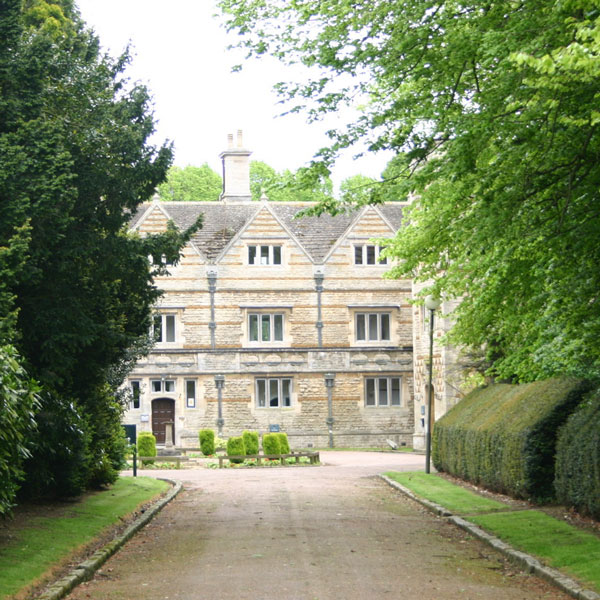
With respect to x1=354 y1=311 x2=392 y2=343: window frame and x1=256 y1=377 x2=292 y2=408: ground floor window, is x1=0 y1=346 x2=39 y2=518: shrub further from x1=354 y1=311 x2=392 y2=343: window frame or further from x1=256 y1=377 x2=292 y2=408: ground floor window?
x1=354 y1=311 x2=392 y2=343: window frame

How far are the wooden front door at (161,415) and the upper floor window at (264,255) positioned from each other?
7474 millimetres

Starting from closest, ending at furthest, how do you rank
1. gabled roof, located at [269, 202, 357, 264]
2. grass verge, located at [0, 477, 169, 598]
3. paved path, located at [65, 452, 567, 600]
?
paved path, located at [65, 452, 567, 600], grass verge, located at [0, 477, 169, 598], gabled roof, located at [269, 202, 357, 264]

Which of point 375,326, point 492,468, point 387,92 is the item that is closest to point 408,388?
point 375,326

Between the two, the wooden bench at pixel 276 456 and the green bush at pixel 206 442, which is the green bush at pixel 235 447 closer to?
the wooden bench at pixel 276 456

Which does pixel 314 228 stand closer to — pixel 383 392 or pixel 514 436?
pixel 383 392

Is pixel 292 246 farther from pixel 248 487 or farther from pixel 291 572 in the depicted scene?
pixel 291 572

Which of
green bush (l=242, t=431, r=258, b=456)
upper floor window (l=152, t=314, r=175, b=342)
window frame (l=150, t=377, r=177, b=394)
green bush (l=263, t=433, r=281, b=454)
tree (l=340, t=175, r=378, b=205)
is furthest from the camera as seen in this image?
upper floor window (l=152, t=314, r=175, b=342)

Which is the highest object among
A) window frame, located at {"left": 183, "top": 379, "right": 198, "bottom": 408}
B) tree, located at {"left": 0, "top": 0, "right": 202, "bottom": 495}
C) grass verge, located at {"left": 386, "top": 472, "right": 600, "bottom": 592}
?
tree, located at {"left": 0, "top": 0, "right": 202, "bottom": 495}

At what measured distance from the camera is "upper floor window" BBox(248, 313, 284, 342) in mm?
45156

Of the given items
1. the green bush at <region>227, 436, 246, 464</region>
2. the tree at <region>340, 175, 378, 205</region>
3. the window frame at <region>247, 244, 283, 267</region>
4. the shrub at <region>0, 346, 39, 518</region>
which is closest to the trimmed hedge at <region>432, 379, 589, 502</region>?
the tree at <region>340, 175, 378, 205</region>

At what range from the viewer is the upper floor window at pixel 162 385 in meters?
43.8

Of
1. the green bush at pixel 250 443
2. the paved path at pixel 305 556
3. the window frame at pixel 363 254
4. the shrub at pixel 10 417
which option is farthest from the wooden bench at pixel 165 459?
the shrub at pixel 10 417

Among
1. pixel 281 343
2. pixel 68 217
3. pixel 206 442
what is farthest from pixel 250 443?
pixel 68 217

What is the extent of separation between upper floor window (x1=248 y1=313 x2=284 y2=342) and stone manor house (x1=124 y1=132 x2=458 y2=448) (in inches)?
1.8
